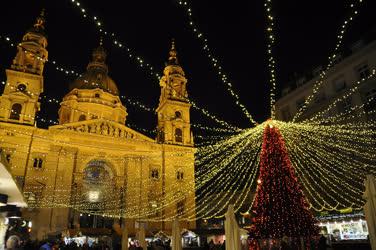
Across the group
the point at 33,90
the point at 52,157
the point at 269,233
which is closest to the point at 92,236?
the point at 52,157

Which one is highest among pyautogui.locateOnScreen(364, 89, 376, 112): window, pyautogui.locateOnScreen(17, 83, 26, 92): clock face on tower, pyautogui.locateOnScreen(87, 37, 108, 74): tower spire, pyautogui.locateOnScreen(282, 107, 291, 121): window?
pyautogui.locateOnScreen(87, 37, 108, 74): tower spire

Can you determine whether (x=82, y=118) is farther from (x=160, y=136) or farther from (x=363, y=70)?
(x=363, y=70)

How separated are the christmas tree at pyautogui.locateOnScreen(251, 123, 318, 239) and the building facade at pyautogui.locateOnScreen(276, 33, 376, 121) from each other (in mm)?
12208

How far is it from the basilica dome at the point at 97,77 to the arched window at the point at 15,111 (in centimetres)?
A: 1371

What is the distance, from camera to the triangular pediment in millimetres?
34031

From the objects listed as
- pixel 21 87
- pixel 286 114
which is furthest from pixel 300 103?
pixel 21 87

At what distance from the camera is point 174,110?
1550 inches

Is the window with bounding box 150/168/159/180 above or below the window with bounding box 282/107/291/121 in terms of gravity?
below

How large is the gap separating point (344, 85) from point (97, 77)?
3397 centimetres

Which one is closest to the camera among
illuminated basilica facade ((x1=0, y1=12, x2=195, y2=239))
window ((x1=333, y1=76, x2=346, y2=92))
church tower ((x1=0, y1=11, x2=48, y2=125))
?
window ((x1=333, y1=76, x2=346, y2=92))

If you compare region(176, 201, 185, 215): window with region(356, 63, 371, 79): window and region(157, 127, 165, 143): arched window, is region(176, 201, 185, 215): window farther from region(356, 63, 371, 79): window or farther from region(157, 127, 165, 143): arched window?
region(356, 63, 371, 79): window

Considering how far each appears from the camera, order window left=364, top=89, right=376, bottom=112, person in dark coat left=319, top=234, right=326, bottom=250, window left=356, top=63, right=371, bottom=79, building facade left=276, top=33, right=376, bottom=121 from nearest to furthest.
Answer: person in dark coat left=319, top=234, right=326, bottom=250 → window left=364, top=89, right=376, bottom=112 → building facade left=276, top=33, right=376, bottom=121 → window left=356, top=63, right=371, bottom=79

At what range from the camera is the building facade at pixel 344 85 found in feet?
76.3

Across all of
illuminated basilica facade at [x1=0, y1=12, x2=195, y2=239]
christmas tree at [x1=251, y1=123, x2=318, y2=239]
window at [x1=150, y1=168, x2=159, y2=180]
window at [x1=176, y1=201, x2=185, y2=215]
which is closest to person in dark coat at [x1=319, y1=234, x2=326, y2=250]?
christmas tree at [x1=251, y1=123, x2=318, y2=239]
